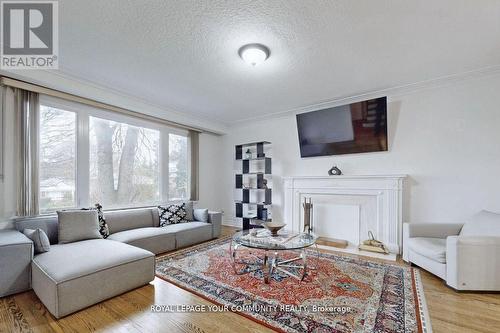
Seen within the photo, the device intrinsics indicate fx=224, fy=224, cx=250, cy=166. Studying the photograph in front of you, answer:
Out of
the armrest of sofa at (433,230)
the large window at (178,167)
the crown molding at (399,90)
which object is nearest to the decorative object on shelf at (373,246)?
the armrest of sofa at (433,230)

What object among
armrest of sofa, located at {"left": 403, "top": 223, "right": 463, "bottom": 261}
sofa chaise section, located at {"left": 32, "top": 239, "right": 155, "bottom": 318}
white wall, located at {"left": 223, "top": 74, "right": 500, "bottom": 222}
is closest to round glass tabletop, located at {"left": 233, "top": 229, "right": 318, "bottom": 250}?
sofa chaise section, located at {"left": 32, "top": 239, "right": 155, "bottom": 318}

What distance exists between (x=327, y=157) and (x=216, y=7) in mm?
3221

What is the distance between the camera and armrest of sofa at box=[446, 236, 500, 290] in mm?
2221

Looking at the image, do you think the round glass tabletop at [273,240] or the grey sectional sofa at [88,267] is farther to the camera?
the round glass tabletop at [273,240]

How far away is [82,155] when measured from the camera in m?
3.38

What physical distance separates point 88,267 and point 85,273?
0.22 feet

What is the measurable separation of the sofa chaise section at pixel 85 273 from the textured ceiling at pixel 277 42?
7.13ft

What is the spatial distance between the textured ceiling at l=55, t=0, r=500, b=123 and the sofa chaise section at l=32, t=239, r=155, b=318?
85.5 inches

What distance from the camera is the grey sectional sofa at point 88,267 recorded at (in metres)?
1.87

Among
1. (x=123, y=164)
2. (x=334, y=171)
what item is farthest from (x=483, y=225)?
(x=123, y=164)

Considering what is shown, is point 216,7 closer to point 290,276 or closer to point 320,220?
point 290,276

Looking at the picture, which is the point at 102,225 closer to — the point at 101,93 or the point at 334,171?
the point at 101,93

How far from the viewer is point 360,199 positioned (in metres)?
3.82

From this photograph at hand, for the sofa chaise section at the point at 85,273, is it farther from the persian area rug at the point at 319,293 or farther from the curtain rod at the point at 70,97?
the curtain rod at the point at 70,97
